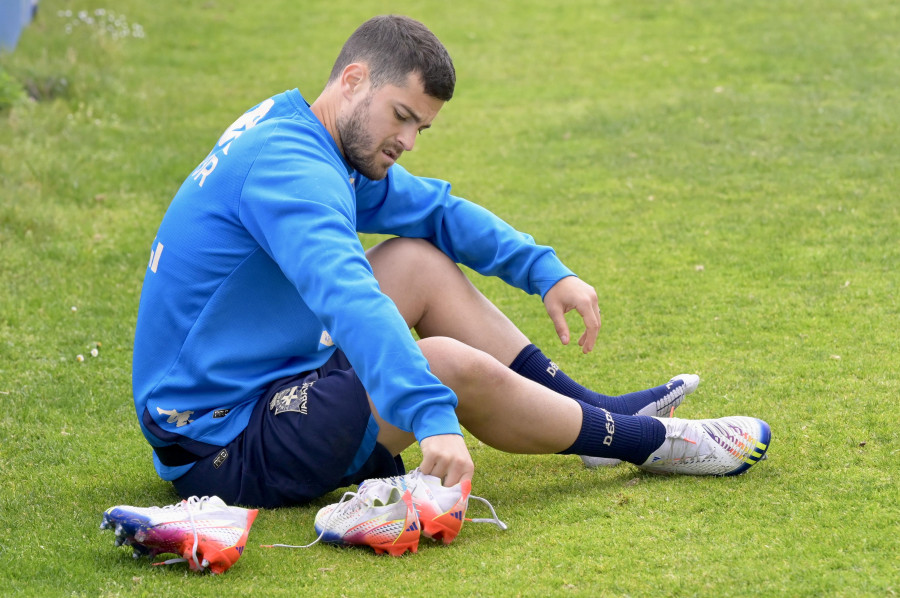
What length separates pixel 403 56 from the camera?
2627 millimetres

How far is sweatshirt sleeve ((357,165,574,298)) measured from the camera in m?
3.14

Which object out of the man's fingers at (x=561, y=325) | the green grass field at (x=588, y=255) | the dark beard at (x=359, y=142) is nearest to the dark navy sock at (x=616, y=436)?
the green grass field at (x=588, y=255)

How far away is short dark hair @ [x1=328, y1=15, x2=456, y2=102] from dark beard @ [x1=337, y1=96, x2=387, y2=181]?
88 mm

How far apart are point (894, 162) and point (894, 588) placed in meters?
4.62

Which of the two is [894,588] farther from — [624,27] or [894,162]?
[624,27]

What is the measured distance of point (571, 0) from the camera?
11.8 m

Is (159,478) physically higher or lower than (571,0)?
lower

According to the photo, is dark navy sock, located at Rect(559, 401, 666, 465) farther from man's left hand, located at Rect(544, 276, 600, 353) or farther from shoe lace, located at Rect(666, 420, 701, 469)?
man's left hand, located at Rect(544, 276, 600, 353)

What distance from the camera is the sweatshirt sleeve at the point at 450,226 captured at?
124 inches

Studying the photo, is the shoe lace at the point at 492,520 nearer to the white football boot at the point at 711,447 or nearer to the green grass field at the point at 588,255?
the green grass field at the point at 588,255

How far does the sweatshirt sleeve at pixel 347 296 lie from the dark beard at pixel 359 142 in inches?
10.0

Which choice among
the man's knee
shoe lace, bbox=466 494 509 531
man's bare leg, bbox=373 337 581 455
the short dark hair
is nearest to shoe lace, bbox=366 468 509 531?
shoe lace, bbox=466 494 509 531

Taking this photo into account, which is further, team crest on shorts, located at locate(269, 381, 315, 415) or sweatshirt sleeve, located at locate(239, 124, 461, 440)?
team crest on shorts, located at locate(269, 381, 315, 415)

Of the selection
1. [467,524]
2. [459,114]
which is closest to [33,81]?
[459,114]
